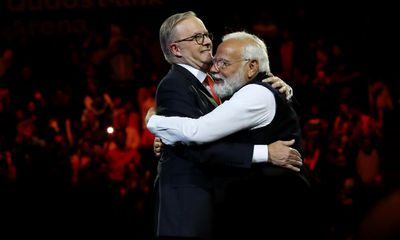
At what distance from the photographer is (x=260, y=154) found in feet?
11.8

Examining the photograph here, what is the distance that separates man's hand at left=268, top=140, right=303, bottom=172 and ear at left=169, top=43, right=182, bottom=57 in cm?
74

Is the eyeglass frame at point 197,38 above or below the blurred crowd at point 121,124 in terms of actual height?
above

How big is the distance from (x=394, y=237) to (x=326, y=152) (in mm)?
8006

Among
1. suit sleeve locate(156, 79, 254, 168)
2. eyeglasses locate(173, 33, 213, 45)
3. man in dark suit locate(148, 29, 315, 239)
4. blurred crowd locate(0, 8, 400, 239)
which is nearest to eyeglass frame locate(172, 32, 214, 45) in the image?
→ eyeglasses locate(173, 33, 213, 45)

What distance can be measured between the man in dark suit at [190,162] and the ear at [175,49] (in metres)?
0.11

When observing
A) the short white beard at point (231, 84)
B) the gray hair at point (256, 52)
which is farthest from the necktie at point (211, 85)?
the gray hair at point (256, 52)

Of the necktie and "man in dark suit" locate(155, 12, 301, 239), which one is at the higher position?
the necktie

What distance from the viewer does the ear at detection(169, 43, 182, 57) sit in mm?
4020

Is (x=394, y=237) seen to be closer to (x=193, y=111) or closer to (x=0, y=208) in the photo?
(x=193, y=111)

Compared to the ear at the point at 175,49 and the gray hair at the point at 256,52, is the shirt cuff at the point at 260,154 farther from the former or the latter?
the ear at the point at 175,49

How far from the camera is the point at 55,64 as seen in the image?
534 inches

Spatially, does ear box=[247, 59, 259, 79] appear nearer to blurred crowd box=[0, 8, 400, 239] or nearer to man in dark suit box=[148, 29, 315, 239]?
man in dark suit box=[148, 29, 315, 239]

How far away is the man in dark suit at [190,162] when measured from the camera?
361cm

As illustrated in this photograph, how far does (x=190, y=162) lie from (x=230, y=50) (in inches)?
23.5
